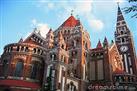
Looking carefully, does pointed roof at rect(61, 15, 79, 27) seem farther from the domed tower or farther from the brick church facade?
the domed tower

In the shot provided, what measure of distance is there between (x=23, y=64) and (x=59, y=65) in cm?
747

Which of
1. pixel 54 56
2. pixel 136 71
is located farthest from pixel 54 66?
pixel 136 71

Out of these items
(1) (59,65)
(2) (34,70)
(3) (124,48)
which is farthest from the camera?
(3) (124,48)

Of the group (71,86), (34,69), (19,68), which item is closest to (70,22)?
(34,69)

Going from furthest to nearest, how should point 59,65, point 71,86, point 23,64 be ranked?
point 23,64
point 71,86
point 59,65

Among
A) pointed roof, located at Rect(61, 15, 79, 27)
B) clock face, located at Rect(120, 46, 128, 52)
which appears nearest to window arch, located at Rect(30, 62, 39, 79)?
pointed roof, located at Rect(61, 15, 79, 27)

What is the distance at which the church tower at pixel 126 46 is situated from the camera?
52.0 m

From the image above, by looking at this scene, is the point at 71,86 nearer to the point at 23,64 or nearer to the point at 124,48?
the point at 23,64

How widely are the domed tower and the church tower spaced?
28117 mm

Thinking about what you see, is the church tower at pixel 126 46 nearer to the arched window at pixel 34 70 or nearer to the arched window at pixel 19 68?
the arched window at pixel 34 70

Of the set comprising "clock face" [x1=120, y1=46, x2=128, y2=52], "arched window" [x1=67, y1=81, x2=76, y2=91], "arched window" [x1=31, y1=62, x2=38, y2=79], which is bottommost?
"arched window" [x1=67, y1=81, x2=76, y2=91]

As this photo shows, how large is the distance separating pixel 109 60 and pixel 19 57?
19.4 m

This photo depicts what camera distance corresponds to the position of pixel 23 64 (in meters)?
34.5

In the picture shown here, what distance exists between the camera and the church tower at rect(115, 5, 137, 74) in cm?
5203
